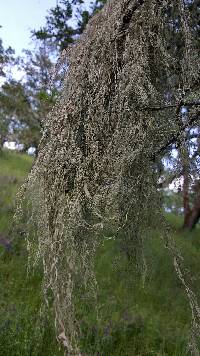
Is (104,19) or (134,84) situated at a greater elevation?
(104,19)

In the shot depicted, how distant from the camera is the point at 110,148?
2.45 meters

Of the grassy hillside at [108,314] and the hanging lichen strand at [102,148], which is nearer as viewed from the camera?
the hanging lichen strand at [102,148]

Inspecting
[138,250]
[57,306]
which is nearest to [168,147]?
[138,250]

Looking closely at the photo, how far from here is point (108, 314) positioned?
7.02m

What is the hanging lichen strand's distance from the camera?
2.26 meters

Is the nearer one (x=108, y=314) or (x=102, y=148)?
(x=102, y=148)

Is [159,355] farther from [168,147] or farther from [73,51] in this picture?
[73,51]

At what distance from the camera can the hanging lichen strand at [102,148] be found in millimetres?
2256

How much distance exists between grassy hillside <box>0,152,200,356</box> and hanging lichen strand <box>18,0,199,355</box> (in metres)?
0.83

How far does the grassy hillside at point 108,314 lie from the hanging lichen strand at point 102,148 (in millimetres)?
827

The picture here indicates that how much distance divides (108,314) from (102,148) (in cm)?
505

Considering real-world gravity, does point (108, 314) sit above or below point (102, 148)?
below

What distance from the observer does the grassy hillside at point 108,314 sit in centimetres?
547

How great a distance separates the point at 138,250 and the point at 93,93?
1037 millimetres
